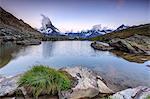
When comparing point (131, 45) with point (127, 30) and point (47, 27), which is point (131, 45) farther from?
point (47, 27)

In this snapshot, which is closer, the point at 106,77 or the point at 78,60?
the point at 106,77

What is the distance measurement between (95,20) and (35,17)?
3.21 ft

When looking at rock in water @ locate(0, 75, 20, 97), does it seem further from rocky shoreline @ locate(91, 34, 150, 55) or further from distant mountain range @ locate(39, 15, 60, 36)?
rocky shoreline @ locate(91, 34, 150, 55)

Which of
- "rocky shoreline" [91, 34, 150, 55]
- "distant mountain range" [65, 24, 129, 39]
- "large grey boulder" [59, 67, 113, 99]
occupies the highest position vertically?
"distant mountain range" [65, 24, 129, 39]

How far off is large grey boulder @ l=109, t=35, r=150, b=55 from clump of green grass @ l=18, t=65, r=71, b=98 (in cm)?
327

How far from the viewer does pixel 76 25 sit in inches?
139

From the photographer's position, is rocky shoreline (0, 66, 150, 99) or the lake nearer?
rocky shoreline (0, 66, 150, 99)

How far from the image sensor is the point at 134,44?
542 cm

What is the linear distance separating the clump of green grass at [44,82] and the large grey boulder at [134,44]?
A: 3270 millimetres

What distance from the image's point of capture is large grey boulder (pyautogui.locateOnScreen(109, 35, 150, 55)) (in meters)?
5.15

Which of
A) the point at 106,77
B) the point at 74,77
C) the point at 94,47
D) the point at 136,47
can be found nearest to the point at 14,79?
the point at 74,77

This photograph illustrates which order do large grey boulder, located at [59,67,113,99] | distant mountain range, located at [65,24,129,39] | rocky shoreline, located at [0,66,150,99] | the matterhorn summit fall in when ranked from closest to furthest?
rocky shoreline, located at [0,66,150,99] → large grey boulder, located at [59,67,113,99] → the matterhorn summit → distant mountain range, located at [65,24,129,39]

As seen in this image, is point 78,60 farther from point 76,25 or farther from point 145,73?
point 145,73

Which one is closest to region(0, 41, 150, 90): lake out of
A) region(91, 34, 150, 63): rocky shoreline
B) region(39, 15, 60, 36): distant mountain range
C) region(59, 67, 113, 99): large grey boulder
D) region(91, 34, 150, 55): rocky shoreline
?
region(59, 67, 113, 99): large grey boulder
